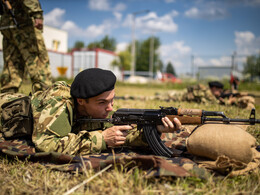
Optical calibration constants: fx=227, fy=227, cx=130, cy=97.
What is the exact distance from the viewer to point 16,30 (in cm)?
530

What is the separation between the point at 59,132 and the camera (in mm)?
2418

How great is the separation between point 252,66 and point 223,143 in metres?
19.2

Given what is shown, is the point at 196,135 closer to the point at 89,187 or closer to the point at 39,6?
the point at 89,187

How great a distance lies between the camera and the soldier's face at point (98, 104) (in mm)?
2496

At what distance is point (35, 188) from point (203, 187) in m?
1.43

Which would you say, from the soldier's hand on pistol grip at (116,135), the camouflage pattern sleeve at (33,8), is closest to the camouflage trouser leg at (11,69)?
the camouflage pattern sleeve at (33,8)

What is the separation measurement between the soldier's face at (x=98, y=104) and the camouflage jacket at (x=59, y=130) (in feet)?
0.52

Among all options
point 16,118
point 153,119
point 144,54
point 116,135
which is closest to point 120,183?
point 116,135

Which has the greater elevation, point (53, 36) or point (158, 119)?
point (53, 36)

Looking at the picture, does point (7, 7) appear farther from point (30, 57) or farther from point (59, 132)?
point (59, 132)

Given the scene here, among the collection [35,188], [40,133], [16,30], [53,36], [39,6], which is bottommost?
[35,188]

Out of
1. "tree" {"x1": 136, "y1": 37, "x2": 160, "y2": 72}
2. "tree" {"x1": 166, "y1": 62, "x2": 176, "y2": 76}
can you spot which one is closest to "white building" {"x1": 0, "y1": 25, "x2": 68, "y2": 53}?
"tree" {"x1": 136, "y1": 37, "x2": 160, "y2": 72}

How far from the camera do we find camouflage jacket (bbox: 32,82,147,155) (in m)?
2.40

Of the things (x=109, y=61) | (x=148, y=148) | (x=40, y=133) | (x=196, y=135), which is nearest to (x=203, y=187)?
(x=196, y=135)
